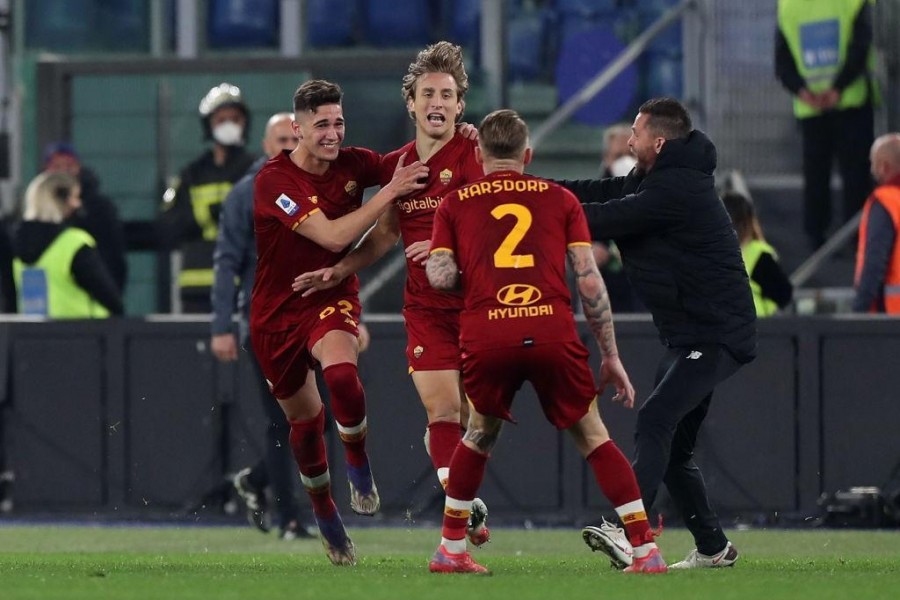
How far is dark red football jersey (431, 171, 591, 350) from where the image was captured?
29.3 feet

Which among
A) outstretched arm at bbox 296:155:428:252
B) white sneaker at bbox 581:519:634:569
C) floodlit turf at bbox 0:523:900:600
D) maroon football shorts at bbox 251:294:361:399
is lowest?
floodlit turf at bbox 0:523:900:600

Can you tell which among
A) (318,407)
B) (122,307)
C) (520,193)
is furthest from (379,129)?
(520,193)

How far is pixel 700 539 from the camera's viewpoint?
33.5 feet

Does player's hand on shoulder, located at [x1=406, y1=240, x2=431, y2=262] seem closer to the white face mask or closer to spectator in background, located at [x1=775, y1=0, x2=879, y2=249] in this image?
the white face mask

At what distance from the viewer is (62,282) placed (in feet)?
49.2

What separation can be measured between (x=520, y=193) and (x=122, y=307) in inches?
253

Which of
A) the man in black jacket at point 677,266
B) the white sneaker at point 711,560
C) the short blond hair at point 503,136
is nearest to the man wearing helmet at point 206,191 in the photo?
the man in black jacket at point 677,266

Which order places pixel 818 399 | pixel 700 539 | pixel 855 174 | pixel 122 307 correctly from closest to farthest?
pixel 700 539, pixel 818 399, pixel 122 307, pixel 855 174

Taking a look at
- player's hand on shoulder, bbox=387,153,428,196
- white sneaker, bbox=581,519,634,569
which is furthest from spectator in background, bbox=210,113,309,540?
white sneaker, bbox=581,519,634,569

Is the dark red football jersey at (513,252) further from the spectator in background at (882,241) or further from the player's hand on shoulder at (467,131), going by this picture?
the spectator in background at (882,241)

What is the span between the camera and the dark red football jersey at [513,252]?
8930 mm

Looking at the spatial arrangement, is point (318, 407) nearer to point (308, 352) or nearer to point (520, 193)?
point (308, 352)

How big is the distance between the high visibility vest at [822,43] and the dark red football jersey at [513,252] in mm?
7238

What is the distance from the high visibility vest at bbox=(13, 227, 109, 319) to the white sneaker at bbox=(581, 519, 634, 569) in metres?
6.27
